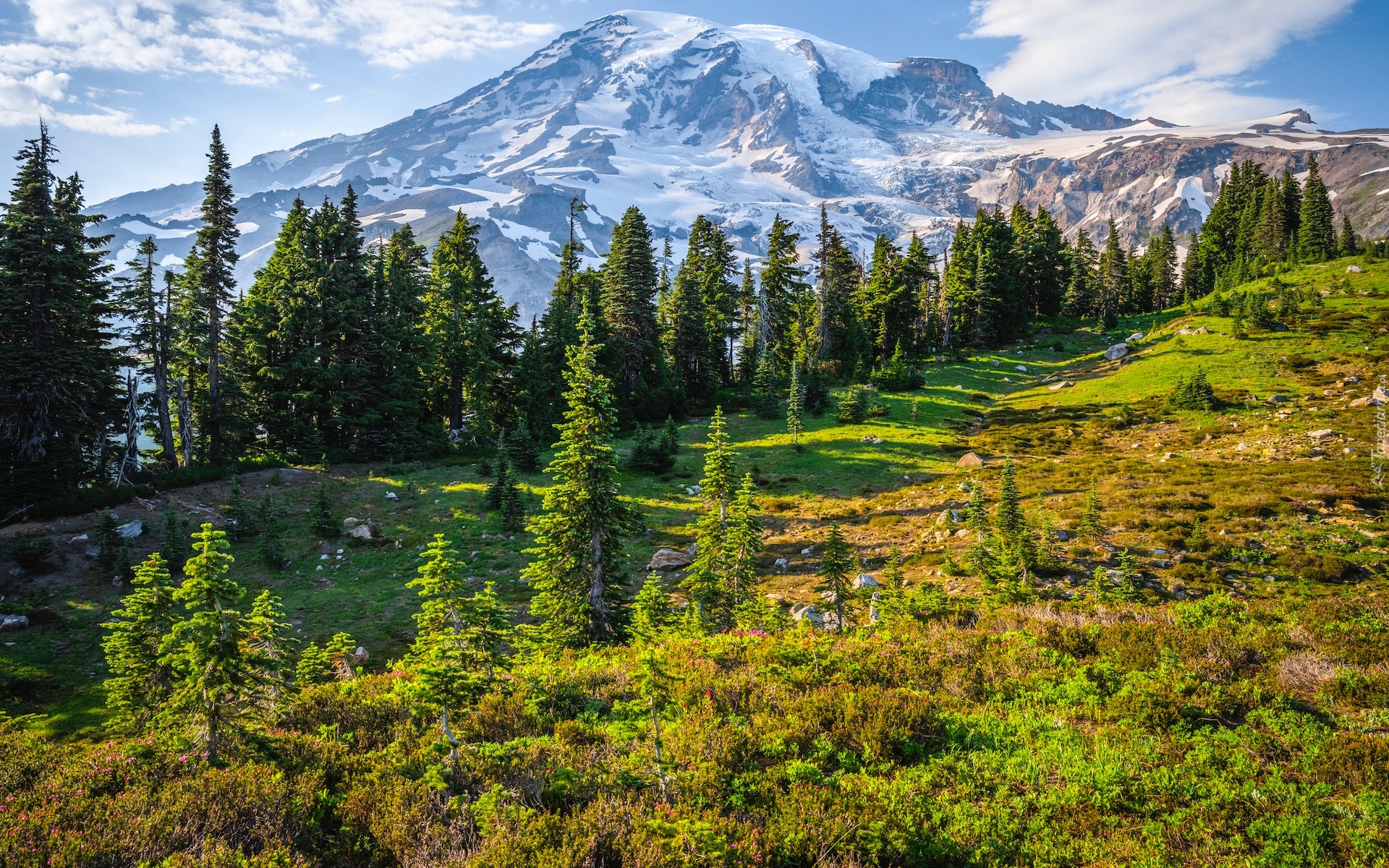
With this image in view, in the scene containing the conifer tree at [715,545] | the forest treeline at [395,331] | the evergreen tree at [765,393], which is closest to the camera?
the conifer tree at [715,545]

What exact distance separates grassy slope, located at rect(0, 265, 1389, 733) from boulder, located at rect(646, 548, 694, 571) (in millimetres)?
985

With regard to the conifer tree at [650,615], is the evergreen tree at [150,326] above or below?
above

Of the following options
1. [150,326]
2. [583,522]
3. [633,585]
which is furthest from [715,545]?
[150,326]

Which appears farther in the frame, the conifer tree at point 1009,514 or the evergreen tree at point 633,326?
the evergreen tree at point 633,326

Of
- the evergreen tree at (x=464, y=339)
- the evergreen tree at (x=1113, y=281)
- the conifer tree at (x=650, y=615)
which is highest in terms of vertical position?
the evergreen tree at (x=1113, y=281)

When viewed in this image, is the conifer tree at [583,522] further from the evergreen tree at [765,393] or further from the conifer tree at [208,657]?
the evergreen tree at [765,393]

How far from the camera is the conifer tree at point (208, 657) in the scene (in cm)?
750

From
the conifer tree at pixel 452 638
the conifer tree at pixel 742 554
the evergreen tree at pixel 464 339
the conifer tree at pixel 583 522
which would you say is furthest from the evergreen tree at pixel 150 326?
the conifer tree at pixel 742 554

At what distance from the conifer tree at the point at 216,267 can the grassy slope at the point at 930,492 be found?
7.42 m

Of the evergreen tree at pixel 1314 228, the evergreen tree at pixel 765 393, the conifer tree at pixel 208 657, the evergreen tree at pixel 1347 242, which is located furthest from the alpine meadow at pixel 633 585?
the evergreen tree at pixel 1347 242

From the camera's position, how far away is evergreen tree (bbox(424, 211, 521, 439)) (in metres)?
43.0

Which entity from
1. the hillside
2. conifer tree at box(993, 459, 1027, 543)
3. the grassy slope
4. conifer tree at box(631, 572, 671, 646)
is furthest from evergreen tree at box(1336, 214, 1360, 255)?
conifer tree at box(631, 572, 671, 646)

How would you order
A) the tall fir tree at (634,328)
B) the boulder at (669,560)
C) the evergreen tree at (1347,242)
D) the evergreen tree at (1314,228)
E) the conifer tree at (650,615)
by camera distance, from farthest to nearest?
the evergreen tree at (1347,242) < the evergreen tree at (1314,228) < the tall fir tree at (634,328) < the boulder at (669,560) < the conifer tree at (650,615)

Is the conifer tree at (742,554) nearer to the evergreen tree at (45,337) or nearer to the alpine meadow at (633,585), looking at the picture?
the alpine meadow at (633,585)
